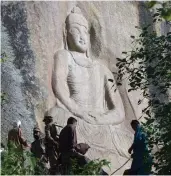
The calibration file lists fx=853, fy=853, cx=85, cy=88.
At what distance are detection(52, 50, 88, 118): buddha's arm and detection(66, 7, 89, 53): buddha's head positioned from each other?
1.11ft

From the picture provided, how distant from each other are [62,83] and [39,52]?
0.78 metres

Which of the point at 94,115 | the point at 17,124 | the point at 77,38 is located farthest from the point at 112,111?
the point at 17,124

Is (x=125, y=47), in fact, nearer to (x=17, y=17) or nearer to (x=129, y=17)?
(x=129, y=17)

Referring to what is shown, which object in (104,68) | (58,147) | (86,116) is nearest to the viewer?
(58,147)

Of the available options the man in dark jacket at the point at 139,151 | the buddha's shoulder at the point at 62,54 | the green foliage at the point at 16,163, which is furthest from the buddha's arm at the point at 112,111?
the green foliage at the point at 16,163

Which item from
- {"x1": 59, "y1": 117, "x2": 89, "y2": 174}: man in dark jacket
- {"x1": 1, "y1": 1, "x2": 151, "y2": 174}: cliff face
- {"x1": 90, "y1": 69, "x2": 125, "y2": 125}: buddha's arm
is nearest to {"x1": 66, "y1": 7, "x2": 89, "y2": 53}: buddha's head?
{"x1": 1, "y1": 1, "x2": 151, "y2": 174}: cliff face

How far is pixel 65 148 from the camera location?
1011cm

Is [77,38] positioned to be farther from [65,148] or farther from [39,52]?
[65,148]

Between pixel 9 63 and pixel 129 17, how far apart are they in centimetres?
359

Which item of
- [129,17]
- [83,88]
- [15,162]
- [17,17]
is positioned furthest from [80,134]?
[15,162]

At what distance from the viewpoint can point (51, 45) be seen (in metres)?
13.9

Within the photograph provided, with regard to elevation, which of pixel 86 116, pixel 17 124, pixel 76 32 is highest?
pixel 76 32

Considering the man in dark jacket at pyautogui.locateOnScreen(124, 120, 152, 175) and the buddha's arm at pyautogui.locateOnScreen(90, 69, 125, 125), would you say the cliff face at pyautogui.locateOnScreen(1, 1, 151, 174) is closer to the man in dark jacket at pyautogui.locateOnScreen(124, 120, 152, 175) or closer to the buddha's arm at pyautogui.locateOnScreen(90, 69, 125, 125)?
the buddha's arm at pyautogui.locateOnScreen(90, 69, 125, 125)

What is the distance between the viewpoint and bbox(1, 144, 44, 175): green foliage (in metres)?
7.73
